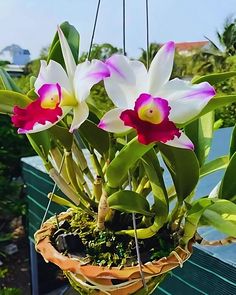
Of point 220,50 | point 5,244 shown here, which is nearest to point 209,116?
point 5,244

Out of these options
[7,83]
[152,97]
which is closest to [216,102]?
[152,97]

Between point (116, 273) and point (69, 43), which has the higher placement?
point (69, 43)

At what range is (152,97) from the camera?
1.61 feet

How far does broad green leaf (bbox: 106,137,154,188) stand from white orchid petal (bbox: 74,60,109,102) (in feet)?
0.26

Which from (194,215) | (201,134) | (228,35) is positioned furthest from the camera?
(228,35)

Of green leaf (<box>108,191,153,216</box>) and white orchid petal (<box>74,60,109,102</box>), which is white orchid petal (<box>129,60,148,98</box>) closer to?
white orchid petal (<box>74,60,109,102</box>)

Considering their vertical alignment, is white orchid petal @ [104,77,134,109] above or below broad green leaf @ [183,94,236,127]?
above

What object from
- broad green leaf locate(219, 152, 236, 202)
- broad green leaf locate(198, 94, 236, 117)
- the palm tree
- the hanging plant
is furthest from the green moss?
the palm tree

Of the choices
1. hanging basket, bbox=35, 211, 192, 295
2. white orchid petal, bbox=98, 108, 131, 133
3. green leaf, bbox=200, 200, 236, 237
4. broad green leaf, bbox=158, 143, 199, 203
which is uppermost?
white orchid petal, bbox=98, 108, 131, 133

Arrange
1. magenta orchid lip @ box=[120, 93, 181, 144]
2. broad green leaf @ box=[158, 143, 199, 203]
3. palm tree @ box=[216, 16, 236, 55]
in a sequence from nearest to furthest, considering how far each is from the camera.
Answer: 1. magenta orchid lip @ box=[120, 93, 181, 144]
2. broad green leaf @ box=[158, 143, 199, 203]
3. palm tree @ box=[216, 16, 236, 55]

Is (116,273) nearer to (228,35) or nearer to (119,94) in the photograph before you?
(119,94)

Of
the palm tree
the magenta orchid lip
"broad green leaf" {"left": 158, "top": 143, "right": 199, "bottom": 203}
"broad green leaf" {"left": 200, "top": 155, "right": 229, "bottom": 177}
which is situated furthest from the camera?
the palm tree

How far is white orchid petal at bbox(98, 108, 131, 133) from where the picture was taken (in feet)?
1.65

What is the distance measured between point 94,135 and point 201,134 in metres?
0.17
